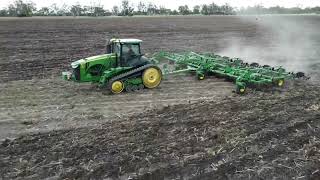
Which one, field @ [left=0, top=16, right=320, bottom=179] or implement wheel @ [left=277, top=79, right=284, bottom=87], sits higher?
implement wheel @ [left=277, top=79, right=284, bottom=87]

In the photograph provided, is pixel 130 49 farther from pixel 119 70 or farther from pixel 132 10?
pixel 132 10

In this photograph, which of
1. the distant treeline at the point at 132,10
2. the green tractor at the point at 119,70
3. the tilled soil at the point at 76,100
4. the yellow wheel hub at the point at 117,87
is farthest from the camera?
the distant treeline at the point at 132,10

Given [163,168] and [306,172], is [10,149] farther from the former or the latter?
[306,172]

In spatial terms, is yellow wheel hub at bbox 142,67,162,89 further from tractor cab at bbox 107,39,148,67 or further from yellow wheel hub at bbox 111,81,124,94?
yellow wheel hub at bbox 111,81,124,94

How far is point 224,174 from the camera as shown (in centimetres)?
754

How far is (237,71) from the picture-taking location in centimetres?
1494

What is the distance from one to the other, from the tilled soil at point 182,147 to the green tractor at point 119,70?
240 centimetres

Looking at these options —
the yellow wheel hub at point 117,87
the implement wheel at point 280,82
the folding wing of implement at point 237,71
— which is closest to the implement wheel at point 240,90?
the folding wing of implement at point 237,71

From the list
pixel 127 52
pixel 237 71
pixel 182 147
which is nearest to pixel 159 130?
pixel 182 147

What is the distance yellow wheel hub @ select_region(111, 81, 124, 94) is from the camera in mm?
13164

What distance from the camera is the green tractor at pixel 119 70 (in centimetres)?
1327

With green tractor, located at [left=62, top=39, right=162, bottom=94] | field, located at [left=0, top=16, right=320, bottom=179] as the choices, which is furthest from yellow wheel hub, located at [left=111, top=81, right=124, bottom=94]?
field, located at [left=0, top=16, right=320, bottom=179]

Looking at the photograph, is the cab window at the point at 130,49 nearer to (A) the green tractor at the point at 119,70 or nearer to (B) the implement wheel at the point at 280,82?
(A) the green tractor at the point at 119,70

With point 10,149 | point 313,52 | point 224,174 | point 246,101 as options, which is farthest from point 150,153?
point 313,52
